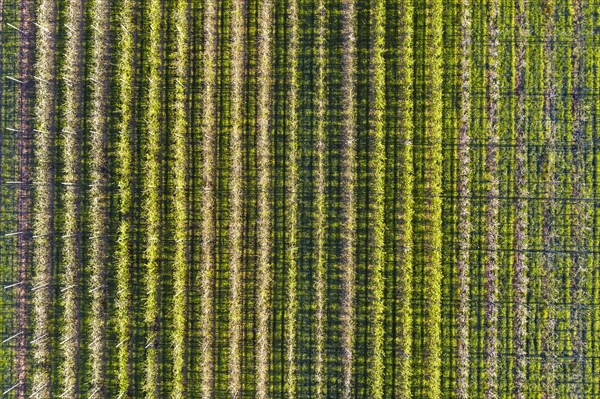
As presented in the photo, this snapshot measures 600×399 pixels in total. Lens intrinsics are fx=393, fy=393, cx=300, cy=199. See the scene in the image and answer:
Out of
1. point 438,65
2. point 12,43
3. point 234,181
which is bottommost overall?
point 234,181

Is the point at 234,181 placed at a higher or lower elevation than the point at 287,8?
lower

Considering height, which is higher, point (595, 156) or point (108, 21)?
point (108, 21)

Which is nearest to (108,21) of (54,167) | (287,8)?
(54,167)

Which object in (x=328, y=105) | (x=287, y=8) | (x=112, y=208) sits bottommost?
(x=112, y=208)

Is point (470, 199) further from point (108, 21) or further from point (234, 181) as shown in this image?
point (108, 21)

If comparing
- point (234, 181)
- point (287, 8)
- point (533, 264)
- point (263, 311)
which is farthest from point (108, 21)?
point (533, 264)

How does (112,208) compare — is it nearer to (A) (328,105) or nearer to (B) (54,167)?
(B) (54,167)
